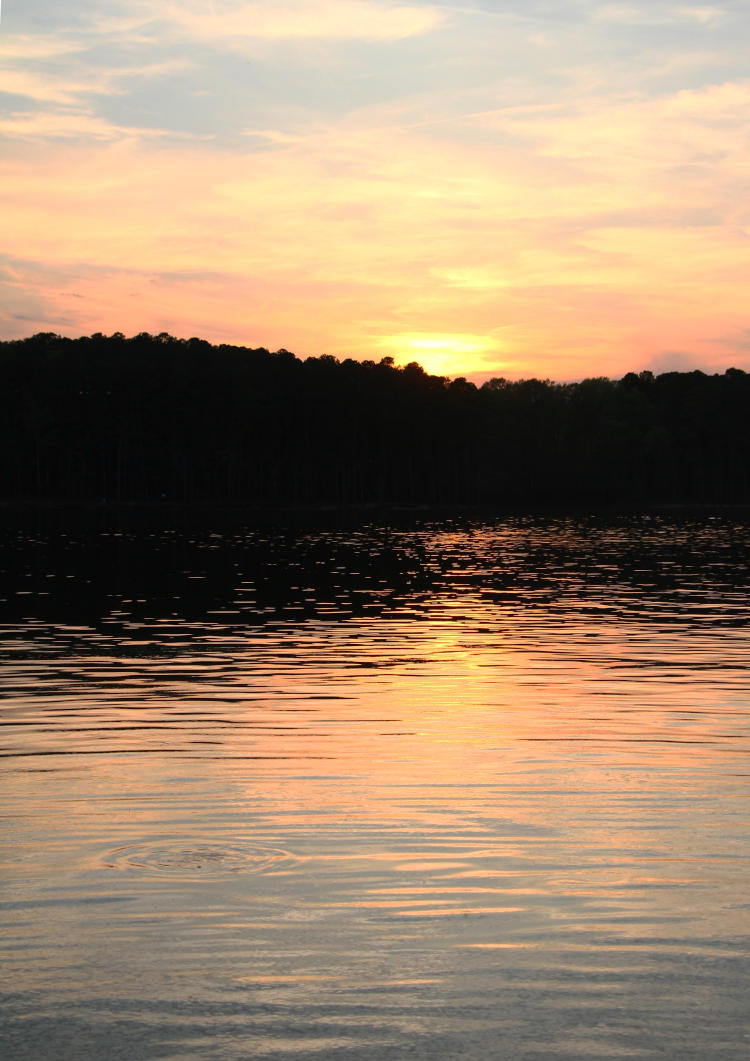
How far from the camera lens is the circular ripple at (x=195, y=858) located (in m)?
11.0

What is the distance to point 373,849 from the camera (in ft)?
38.6

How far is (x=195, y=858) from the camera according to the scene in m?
11.5

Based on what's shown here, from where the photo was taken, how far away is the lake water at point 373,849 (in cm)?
781

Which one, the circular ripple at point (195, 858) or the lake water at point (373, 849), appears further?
the circular ripple at point (195, 858)

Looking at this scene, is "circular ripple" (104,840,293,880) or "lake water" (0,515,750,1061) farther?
"circular ripple" (104,840,293,880)

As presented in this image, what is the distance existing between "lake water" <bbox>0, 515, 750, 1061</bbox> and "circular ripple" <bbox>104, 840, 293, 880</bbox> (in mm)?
45

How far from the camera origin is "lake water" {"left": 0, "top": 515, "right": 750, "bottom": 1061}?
7.81 metres

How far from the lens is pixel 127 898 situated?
1022 cm

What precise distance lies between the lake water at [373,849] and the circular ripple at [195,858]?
4 cm

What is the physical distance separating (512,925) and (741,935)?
1.64 m

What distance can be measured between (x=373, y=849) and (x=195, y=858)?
1.61 m

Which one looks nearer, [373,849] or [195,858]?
[195,858]

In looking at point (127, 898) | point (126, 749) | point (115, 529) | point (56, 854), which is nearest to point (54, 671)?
point (126, 749)

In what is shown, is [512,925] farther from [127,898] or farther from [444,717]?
[444,717]
